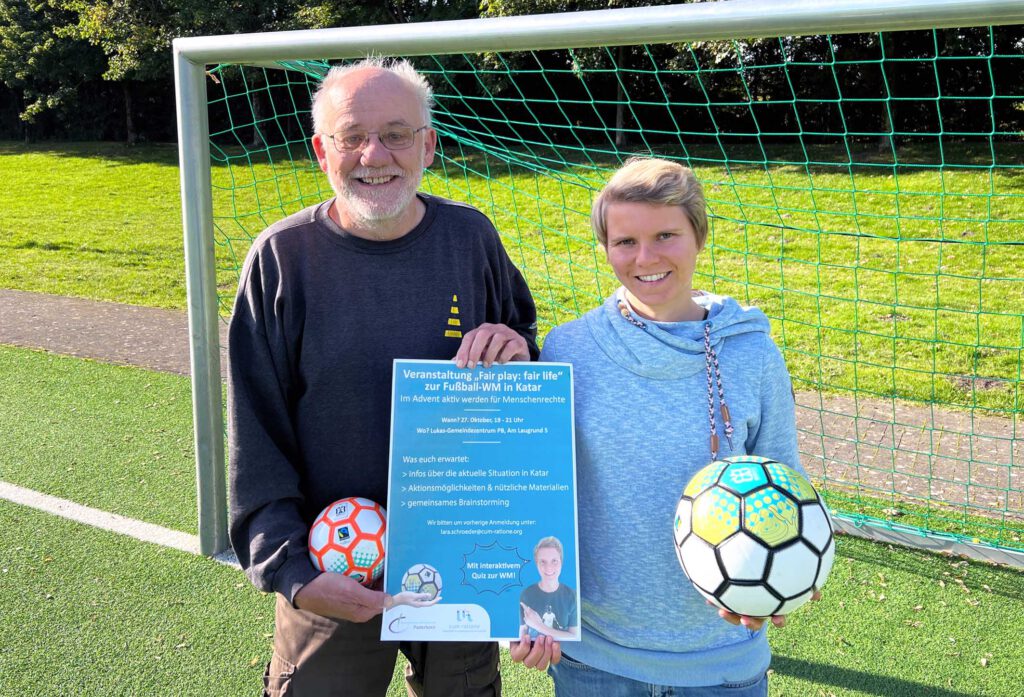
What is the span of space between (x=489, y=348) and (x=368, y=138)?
2.07 feet

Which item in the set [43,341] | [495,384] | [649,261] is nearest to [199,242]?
[495,384]

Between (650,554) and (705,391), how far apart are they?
40 cm

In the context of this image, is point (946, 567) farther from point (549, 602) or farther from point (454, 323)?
point (454, 323)

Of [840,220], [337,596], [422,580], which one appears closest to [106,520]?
[337,596]

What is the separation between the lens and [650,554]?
1887 mm

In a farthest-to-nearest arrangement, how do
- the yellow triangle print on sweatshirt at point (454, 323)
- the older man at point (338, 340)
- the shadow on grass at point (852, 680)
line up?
1. the shadow on grass at point (852, 680)
2. the yellow triangle print on sweatshirt at point (454, 323)
3. the older man at point (338, 340)

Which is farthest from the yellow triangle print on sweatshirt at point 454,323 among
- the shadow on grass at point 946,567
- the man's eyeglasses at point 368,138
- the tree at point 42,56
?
the tree at point 42,56

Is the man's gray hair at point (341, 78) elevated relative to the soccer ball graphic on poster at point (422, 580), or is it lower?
elevated

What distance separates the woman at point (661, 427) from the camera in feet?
6.09

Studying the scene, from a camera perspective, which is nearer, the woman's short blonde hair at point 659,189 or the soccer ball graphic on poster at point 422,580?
the woman's short blonde hair at point 659,189

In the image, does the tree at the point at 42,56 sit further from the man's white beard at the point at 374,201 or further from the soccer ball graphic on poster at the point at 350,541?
the soccer ball graphic on poster at the point at 350,541

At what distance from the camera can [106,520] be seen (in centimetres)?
437

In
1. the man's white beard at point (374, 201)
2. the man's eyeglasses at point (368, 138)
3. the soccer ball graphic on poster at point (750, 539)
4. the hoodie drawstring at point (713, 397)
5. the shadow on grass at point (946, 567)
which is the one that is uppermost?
the man's eyeglasses at point (368, 138)

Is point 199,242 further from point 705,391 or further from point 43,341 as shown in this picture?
point 43,341
